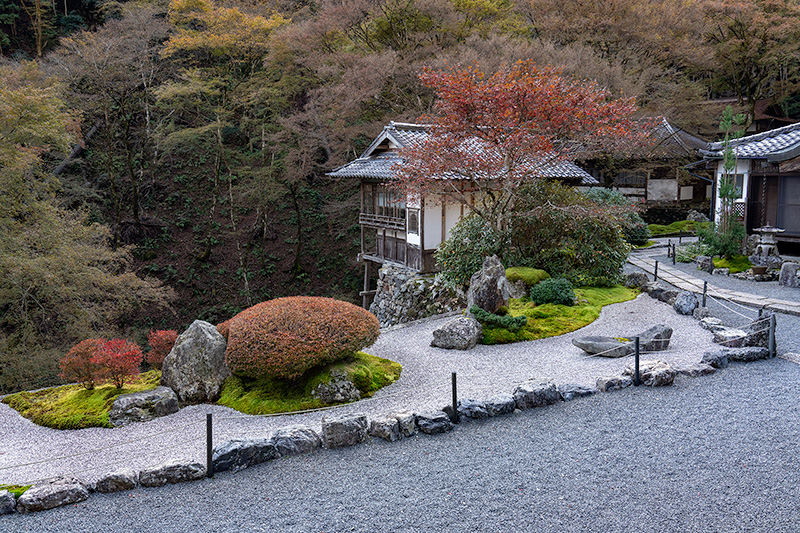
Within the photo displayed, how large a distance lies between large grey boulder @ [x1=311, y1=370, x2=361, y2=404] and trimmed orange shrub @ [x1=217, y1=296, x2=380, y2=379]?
0.32 metres

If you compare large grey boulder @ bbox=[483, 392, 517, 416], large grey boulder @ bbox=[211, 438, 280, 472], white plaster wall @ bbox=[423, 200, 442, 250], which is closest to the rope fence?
large grey boulder @ bbox=[211, 438, 280, 472]

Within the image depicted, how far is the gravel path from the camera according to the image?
480 centimetres

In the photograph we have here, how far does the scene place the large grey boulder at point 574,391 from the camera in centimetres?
745

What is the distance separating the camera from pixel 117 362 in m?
8.35

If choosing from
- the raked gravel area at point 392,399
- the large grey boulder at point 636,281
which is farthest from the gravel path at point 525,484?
the large grey boulder at point 636,281

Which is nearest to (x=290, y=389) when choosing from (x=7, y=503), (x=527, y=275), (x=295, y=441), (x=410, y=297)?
(x=295, y=441)

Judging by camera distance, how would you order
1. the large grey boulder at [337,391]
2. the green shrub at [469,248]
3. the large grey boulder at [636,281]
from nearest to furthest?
the large grey boulder at [337,391] → the green shrub at [469,248] → the large grey boulder at [636,281]

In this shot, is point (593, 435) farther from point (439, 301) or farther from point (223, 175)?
point (223, 175)

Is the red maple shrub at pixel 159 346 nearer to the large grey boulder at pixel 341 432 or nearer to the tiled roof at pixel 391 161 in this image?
the large grey boulder at pixel 341 432

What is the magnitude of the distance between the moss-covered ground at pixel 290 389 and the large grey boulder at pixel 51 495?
2.61 meters

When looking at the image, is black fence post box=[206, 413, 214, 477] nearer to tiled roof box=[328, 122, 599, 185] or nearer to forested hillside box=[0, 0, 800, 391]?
tiled roof box=[328, 122, 599, 185]

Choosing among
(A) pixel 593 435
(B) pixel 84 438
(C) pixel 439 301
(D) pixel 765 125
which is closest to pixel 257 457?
(B) pixel 84 438

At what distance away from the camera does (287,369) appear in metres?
7.90

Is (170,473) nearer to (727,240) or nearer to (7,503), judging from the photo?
(7,503)
